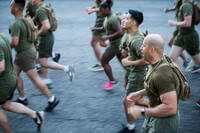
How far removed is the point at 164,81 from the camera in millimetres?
2889

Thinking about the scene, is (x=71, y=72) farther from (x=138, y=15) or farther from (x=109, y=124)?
(x=138, y=15)

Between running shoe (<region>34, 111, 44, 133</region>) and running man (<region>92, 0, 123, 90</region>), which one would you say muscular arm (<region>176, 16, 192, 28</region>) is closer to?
running man (<region>92, 0, 123, 90</region>)

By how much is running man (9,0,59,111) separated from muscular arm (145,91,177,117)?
2.98 meters

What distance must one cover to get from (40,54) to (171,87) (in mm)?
4121

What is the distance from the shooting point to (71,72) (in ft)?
21.4

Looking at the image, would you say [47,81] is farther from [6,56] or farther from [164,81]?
[164,81]

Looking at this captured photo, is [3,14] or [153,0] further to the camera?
[153,0]

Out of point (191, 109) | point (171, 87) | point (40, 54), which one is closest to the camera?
point (171, 87)

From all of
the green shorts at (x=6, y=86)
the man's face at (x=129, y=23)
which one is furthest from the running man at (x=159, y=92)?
the green shorts at (x=6, y=86)

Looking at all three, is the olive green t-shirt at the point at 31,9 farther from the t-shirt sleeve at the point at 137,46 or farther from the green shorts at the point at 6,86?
the t-shirt sleeve at the point at 137,46

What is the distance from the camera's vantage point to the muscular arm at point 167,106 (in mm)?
2876

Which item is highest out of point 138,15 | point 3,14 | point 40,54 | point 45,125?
point 138,15

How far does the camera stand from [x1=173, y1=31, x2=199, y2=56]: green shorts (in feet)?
19.8

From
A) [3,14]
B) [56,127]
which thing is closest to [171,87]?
[56,127]
